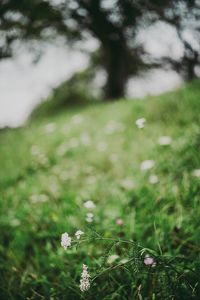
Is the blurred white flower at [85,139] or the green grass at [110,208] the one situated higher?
Answer: the blurred white flower at [85,139]

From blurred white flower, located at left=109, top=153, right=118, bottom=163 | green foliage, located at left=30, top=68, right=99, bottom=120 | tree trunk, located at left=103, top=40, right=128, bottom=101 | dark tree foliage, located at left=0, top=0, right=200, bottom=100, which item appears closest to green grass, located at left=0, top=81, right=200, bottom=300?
blurred white flower, located at left=109, top=153, right=118, bottom=163

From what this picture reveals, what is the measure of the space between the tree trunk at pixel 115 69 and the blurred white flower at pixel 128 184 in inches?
196

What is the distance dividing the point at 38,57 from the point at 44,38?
68 centimetres

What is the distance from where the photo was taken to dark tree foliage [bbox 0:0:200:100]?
2.40 meters

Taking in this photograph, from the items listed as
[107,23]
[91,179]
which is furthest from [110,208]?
[107,23]

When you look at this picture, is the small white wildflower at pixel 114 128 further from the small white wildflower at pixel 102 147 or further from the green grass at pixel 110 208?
the small white wildflower at pixel 102 147

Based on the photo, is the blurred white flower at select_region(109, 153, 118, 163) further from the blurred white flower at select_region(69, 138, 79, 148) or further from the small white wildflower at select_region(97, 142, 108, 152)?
the blurred white flower at select_region(69, 138, 79, 148)

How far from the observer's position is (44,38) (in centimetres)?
605

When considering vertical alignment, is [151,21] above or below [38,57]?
below

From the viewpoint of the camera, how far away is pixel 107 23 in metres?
4.49

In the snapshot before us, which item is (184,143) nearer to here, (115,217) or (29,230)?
(115,217)

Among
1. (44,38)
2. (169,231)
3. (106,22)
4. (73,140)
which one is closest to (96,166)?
(73,140)

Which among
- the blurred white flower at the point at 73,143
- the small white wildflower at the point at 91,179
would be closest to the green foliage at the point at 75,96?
the blurred white flower at the point at 73,143

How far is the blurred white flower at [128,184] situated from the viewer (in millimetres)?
2704
